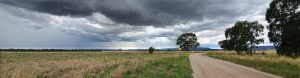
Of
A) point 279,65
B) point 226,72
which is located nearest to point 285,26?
point 279,65

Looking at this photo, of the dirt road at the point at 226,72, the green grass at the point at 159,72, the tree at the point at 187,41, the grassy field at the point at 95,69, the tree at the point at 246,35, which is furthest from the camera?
the tree at the point at 187,41

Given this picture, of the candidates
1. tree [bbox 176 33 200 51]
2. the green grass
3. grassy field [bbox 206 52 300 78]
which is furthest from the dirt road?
tree [bbox 176 33 200 51]

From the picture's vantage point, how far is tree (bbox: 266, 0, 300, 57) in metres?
44.7

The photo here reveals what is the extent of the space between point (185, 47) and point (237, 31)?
7554 centimetres

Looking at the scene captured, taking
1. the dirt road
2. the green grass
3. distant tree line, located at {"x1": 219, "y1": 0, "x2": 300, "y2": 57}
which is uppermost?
distant tree line, located at {"x1": 219, "y1": 0, "x2": 300, "y2": 57}

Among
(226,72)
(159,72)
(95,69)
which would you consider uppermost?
(95,69)

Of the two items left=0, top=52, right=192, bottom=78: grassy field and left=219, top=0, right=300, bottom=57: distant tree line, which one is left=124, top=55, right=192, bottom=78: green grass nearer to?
left=0, top=52, right=192, bottom=78: grassy field

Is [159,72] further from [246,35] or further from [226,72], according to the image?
[246,35]

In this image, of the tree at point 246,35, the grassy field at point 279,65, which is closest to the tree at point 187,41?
the tree at point 246,35

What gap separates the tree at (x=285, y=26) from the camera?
147 feet

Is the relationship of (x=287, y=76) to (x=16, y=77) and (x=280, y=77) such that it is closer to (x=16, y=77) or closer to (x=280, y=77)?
(x=280, y=77)

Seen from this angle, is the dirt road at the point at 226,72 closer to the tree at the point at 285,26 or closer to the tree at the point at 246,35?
the tree at the point at 285,26

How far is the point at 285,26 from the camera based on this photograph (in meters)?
46.1

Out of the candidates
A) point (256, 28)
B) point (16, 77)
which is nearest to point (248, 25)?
point (256, 28)
